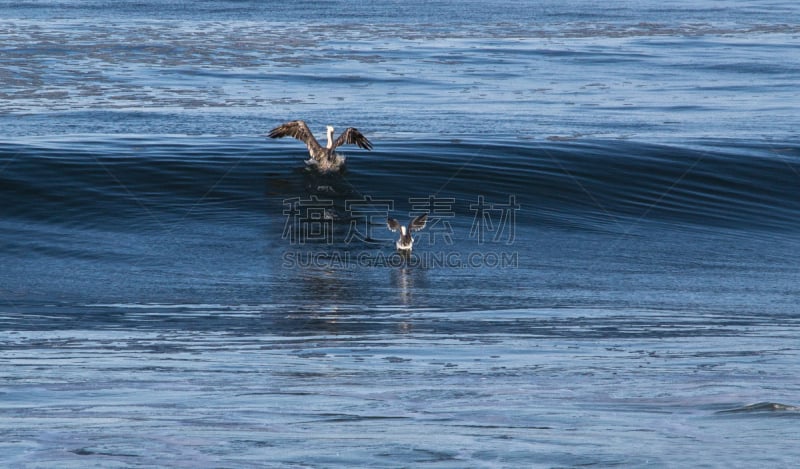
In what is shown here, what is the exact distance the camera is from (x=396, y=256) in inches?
536

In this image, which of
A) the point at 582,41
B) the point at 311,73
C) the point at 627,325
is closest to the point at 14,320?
the point at 627,325

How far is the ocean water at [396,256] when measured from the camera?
22.7 ft

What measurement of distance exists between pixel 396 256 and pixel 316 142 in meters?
4.21

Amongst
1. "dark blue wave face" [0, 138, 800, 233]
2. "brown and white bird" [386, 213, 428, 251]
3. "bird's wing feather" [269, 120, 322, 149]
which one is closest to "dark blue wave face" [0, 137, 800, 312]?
"dark blue wave face" [0, 138, 800, 233]

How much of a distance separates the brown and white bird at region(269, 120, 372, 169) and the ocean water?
35 cm

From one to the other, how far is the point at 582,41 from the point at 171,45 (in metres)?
11.8

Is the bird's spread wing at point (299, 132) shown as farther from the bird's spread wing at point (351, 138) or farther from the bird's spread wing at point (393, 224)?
the bird's spread wing at point (393, 224)

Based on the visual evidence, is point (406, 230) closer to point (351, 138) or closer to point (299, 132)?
point (351, 138)

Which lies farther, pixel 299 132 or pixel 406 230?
pixel 299 132

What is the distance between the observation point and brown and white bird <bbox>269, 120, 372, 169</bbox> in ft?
55.8

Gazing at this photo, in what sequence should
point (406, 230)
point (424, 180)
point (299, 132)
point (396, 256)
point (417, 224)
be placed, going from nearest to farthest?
1. point (406, 230)
2. point (396, 256)
3. point (417, 224)
4. point (299, 132)
5. point (424, 180)

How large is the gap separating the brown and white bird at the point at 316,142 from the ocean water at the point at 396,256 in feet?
1.15

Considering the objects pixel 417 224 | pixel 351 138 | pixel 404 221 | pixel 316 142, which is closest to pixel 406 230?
pixel 417 224

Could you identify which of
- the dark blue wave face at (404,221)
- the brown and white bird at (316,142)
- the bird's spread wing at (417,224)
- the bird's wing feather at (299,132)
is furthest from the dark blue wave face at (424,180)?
the bird's spread wing at (417,224)
